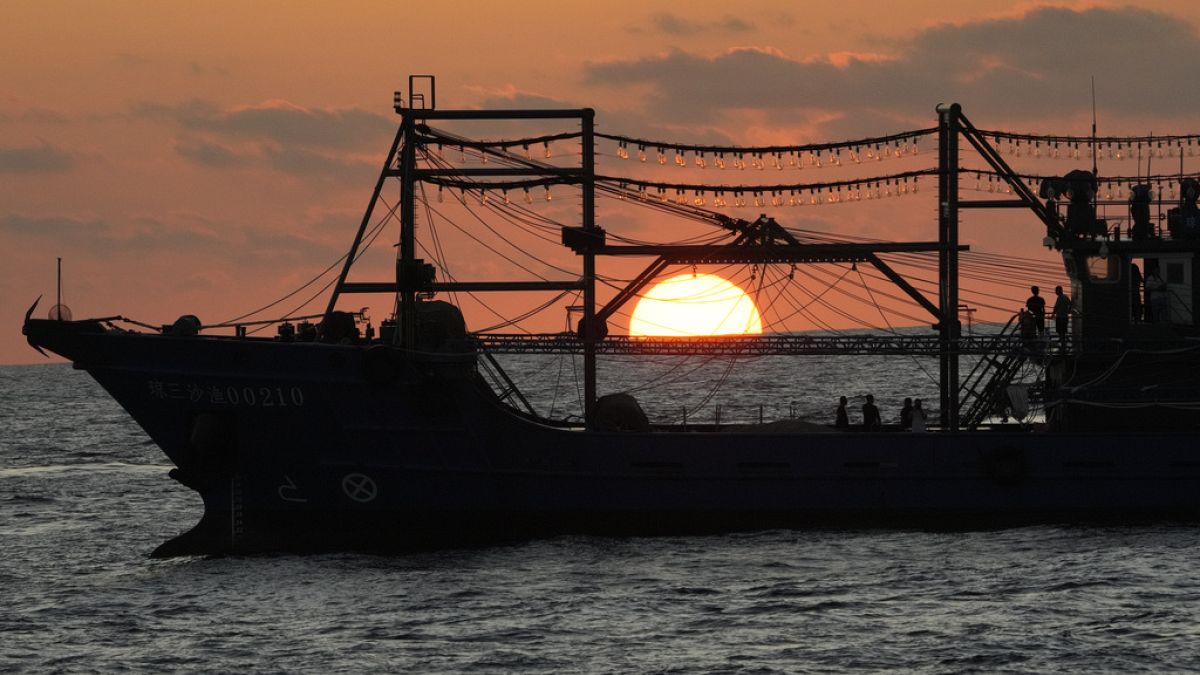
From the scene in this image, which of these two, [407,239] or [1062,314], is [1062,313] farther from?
[407,239]

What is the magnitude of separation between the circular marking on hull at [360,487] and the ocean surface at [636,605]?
1470 millimetres

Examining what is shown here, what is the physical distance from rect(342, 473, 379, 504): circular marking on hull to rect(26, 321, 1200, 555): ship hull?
0.03 metres

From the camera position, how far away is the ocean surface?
28.1m

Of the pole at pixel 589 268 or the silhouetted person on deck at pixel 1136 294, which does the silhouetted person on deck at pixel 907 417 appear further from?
the pole at pixel 589 268

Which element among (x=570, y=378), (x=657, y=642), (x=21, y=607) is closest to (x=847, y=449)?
(x=657, y=642)

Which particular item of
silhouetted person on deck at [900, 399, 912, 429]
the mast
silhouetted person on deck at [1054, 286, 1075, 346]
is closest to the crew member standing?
silhouetted person on deck at [1054, 286, 1075, 346]

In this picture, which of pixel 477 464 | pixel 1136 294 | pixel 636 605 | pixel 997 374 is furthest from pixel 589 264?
pixel 1136 294

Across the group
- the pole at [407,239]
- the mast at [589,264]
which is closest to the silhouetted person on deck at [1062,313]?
the mast at [589,264]

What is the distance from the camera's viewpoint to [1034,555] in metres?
35.8

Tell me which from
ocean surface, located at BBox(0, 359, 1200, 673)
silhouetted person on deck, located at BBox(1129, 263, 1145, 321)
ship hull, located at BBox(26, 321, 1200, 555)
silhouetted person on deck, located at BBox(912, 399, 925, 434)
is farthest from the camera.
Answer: silhouetted person on deck, located at BBox(1129, 263, 1145, 321)

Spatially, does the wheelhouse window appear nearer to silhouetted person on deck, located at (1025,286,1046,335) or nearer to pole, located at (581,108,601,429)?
silhouetted person on deck, located at (1025,286,1046,335)

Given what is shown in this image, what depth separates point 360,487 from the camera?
3741 centimetres

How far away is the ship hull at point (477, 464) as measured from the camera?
3706 cm

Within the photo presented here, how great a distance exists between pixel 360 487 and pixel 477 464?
2563 millimetres
